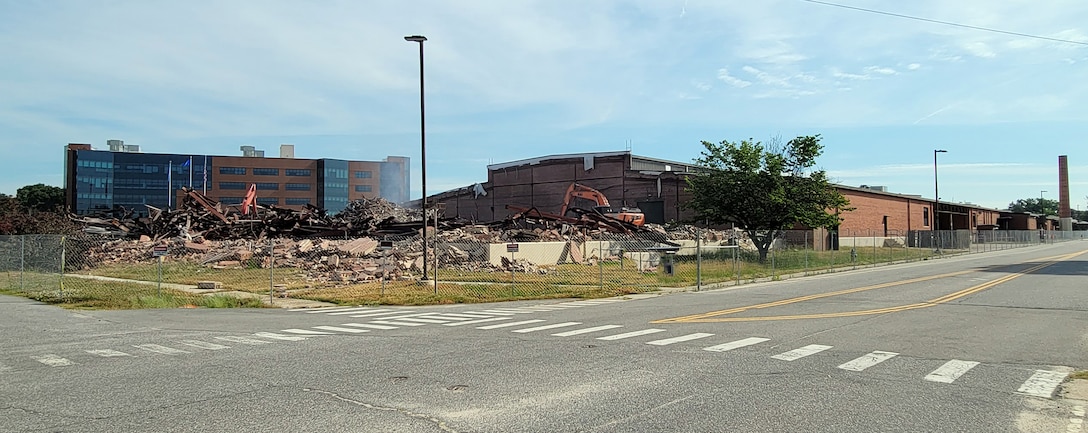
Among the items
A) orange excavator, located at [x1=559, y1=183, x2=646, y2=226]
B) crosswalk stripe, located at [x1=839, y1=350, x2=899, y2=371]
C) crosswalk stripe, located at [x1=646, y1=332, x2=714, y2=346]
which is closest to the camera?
crosswalk stripe, located at [x1=839, y1=350, x2=899, y2=371]

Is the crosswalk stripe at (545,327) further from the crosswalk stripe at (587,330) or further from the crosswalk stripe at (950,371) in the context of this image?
the crosswalk stripe at (950,371)

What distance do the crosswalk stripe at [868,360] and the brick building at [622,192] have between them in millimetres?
50595

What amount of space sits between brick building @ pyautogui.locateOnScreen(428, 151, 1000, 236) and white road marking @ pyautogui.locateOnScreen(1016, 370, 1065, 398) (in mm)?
51868

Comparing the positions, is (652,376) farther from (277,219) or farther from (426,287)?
(277,219)

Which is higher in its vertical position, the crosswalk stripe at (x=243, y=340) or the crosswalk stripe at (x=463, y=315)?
the crosswalk stripe at (x=243, y=340)

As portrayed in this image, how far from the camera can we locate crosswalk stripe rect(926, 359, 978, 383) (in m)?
8.33

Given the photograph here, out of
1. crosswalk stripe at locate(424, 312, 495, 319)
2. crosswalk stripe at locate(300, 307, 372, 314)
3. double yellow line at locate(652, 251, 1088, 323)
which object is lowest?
crosswalk stripe at locate(300, 307, 372, 314)

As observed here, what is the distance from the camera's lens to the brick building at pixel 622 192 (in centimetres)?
6419

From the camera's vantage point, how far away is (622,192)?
6838 centimetres

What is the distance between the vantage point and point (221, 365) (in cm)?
927

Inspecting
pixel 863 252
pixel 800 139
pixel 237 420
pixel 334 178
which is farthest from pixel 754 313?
pixel 334 178

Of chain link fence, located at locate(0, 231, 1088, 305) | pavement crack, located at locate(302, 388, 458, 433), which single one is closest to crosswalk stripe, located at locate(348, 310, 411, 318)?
chain link fence, located at locate(0, 231, 1088, 305)

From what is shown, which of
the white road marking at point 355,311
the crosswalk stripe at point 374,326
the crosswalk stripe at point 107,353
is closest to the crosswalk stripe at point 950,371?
the crosswalk stripe at point 374,326

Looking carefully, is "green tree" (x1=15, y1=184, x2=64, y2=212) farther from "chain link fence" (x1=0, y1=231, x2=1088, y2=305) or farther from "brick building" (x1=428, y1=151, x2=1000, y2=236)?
"chain link fence" (x1=0, y1=231, x2=1088, y2=305)
